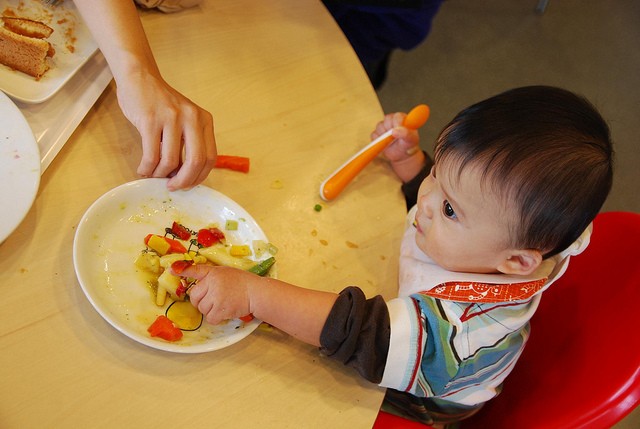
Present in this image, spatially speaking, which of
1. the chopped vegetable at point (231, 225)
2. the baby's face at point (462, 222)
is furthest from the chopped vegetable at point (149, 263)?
the baby's face at point (462, 222)

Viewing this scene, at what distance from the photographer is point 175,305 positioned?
698 mm

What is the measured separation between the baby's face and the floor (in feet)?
3.98

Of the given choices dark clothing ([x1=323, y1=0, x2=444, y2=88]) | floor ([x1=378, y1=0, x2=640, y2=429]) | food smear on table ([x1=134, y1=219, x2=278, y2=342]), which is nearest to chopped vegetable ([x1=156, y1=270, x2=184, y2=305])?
food smear on table ([x1=134, y1=219, x2=278, y2=342])

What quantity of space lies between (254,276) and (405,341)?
0.20 meters

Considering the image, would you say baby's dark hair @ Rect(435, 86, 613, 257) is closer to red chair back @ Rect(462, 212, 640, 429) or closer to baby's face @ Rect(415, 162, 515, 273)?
baby's face @ Rect(415, 162, 515, 273)

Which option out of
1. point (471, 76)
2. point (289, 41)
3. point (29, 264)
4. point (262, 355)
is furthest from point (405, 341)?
point (471, 76)

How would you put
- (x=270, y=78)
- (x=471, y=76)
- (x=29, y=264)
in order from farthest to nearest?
(x=471, y=76) → (x=270, y=78) → (x=29, y=264)

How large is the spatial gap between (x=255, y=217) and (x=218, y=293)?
16 cm

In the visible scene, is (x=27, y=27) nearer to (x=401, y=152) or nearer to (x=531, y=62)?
(x=401, y=152)

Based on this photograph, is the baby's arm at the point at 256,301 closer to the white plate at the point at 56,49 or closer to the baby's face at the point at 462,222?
the baby's face at the point at 462,222

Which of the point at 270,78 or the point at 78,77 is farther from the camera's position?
the point at 270,78

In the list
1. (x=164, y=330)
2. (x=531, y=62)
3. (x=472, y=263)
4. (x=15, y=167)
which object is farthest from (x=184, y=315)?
(x=531, y=62)

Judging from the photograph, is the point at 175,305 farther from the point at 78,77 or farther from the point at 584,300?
the point at 584,300

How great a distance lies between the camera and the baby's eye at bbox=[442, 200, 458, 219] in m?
0.74
